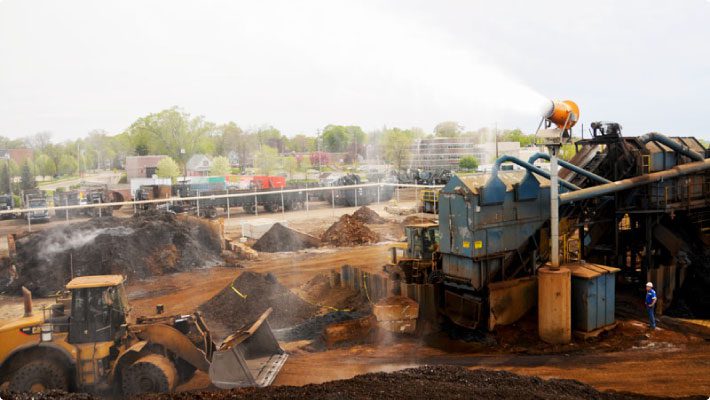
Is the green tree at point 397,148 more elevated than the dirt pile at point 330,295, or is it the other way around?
the green tree at point 397,148

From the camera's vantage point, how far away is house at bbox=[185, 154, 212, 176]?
4912 cm

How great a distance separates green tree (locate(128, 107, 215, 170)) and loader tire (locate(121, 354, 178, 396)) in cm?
3678

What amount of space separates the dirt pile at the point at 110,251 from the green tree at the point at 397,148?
44.6m

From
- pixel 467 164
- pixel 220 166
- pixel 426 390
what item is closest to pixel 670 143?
pixel 426 390

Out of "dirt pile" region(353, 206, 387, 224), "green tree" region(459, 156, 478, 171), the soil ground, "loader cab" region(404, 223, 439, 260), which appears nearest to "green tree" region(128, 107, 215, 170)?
"dirt pile" region(353, 206, 387, 224)

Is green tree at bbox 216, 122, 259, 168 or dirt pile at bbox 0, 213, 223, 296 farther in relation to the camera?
green tree at bbox 216, 122, 259, 168

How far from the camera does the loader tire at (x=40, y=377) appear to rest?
368 inches

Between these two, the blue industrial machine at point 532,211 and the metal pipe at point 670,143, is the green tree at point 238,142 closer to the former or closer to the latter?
the blue industrial machine at point 532,211

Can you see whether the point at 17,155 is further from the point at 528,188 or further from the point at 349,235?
the point at 528,188

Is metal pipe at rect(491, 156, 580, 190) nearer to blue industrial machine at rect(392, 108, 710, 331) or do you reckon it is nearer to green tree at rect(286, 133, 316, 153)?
blue industrial machine at rect(392, 108, 710, 331)

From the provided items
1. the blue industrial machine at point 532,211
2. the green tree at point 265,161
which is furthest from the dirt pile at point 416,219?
the green tree at point 265,161

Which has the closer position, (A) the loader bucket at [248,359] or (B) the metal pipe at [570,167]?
(A) the loader bucket at [248,359]

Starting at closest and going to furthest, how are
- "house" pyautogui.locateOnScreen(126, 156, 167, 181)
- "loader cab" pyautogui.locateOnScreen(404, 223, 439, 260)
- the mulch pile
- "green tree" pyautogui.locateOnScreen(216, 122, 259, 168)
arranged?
the mulch pile → "loader cab" pyautogui.locateOnScreen(404, 223, 439, 260) → "house" pyautogui.locateOnScreen(126, 156, 167, 181) → "green tree" pyautogui.locateOnScreen(216, 122, 259, 168)

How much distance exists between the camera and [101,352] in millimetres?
9938
